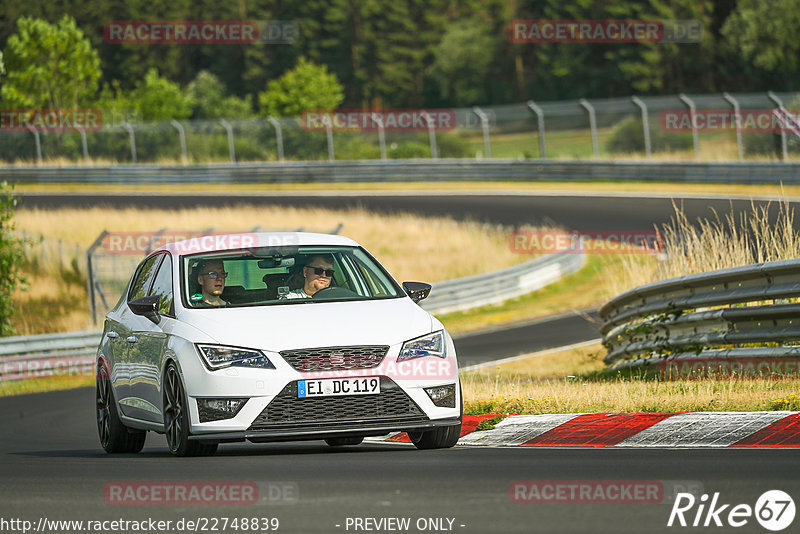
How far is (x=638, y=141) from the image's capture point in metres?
53.3

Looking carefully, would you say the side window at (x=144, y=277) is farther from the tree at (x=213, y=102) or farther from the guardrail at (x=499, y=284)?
the tree at (x=213, y=102)

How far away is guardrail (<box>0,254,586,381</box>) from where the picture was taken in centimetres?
2170

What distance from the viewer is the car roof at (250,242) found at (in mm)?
10344

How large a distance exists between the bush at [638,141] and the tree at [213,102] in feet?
143

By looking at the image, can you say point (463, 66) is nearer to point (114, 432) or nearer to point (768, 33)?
point (768, 33)

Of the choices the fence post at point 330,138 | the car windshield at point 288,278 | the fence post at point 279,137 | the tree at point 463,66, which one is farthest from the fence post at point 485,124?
the tree at point 463,66

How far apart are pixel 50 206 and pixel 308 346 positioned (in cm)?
3779

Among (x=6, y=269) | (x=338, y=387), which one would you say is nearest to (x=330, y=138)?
(x=6, y=269)

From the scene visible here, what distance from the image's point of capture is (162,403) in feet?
31.7

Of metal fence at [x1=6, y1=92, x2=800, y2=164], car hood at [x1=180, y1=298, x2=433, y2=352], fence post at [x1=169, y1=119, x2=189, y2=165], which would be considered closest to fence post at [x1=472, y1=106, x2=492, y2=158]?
metal fence at [x1=6, y1=92, x2=800, y2=164]

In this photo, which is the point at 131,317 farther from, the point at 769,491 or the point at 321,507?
the point at 769,491

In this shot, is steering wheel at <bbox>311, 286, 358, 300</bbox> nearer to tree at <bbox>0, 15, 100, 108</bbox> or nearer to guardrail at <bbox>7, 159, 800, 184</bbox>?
guardrail at <bbox>7, 159, 800, 184</bbox>

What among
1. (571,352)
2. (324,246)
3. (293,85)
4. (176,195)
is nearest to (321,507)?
(324,246)

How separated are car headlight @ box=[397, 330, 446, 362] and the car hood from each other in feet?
0.15
